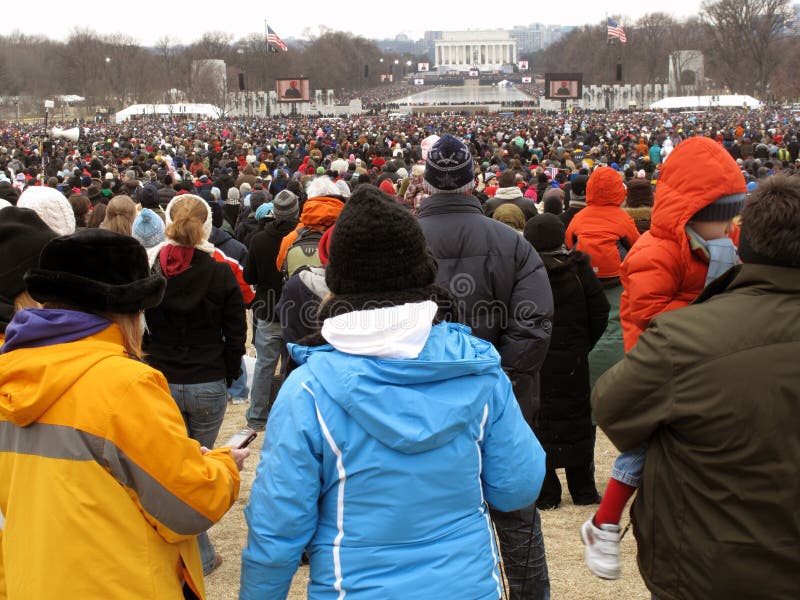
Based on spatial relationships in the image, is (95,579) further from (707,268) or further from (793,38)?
(793,38)

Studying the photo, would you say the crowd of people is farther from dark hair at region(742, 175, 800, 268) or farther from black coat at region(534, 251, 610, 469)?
black coat at region(534, 251, 610, 469)

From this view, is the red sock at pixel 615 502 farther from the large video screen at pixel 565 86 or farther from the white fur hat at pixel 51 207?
the large video screen at pixel 565 86

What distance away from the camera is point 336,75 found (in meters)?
116

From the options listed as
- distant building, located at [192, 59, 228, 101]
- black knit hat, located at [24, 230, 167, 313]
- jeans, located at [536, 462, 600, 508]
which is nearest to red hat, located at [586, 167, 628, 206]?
jeans, located at [536, 462, 600, 508]

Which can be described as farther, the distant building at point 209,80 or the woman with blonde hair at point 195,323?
the distant building at point 209,80

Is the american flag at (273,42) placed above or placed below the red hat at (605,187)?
above

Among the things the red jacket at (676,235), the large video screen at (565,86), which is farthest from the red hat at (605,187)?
the large video screen at (565,86)

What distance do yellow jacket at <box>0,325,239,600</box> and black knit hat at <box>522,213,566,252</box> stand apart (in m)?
3.01

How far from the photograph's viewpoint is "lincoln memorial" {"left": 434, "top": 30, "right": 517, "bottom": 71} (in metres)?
150

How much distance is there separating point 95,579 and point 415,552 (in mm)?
A: 768

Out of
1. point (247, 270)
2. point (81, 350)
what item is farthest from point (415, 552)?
point (247, 270)

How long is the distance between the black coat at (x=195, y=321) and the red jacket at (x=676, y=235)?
1765 mm

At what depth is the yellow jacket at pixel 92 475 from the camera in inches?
91.7

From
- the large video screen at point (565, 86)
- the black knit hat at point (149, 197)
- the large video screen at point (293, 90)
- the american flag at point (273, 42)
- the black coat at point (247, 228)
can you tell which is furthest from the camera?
the large video screen at point (293, 90)
